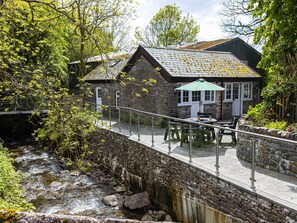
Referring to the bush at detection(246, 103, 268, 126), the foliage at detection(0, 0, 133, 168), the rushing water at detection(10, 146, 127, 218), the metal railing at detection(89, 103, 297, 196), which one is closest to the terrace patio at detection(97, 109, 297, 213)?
the metal railing at detection(89, 103, 297, 196)

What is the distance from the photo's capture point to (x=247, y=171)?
639cm

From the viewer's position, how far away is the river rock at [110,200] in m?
10.2

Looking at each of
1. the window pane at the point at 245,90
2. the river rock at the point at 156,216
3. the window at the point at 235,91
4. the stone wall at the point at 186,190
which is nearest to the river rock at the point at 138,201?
the stone wall at the point at 186,190

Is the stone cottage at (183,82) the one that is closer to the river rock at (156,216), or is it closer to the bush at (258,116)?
the bush at (258,116)

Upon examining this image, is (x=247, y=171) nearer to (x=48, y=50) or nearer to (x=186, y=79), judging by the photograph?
(x=186, y=79)

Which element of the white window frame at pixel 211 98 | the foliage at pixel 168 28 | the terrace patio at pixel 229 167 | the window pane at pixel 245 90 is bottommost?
the terrace patio at pixel 229 167

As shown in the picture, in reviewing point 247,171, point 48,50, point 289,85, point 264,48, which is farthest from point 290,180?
point 48,50

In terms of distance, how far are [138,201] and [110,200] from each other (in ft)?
4.36

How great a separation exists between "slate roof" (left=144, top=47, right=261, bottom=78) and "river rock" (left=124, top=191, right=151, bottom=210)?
22.0 feet

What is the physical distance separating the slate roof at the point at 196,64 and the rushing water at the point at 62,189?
281 inches

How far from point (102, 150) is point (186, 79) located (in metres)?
6.32

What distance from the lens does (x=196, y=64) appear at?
52.4 ft

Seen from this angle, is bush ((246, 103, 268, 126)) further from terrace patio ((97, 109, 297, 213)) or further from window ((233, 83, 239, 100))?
window ((233, 83, 239, 100))

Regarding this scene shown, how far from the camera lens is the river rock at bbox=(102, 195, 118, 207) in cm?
1023
